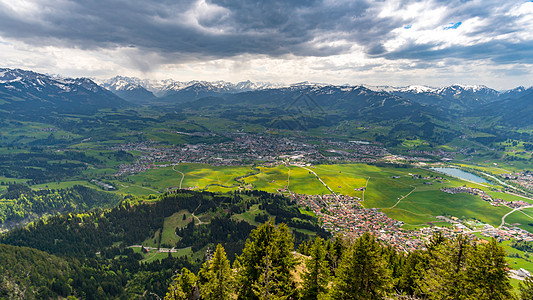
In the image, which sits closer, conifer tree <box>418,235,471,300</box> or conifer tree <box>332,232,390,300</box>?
conifer tree <box>418,235,471,300</box>

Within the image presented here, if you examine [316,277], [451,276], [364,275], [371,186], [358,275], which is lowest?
[371,186]

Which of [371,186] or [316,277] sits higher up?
[316,277]

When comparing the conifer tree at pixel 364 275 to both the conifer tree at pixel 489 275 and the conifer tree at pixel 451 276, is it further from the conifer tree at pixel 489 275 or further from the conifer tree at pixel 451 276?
the conifer tree at pixel 489 275

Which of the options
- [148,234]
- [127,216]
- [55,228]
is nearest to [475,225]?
[148,234]

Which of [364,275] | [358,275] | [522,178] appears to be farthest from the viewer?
[522,178]

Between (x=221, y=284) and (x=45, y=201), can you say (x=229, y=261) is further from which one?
(x=45, y=201)

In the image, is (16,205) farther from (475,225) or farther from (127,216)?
(475,225)

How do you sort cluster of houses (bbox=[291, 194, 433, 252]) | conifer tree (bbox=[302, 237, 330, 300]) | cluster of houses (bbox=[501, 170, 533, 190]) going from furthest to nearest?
cluster of houses (bbox=[501, 170, 533, 190]), cluster of houses (bbox=[291, 194, 433, 252]), conifer tree (bbox=[302, 237, 330, 300])

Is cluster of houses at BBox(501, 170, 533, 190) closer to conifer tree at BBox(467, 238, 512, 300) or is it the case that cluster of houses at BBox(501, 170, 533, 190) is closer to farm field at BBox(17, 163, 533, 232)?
farm field at BBox(17, 163, 533, 232)

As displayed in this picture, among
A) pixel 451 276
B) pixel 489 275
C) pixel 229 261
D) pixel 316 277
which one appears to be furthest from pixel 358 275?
pixel 229 261

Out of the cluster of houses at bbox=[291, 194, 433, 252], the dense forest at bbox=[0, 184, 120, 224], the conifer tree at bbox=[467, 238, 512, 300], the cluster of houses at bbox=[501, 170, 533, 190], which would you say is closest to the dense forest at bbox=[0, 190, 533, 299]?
the conifer tree at bbox=[467, 238, 512, 300]

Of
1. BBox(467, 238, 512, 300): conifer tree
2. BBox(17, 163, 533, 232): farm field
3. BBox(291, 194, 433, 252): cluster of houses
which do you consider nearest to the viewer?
BBox(467, 238, 512, 300): conifer tree
